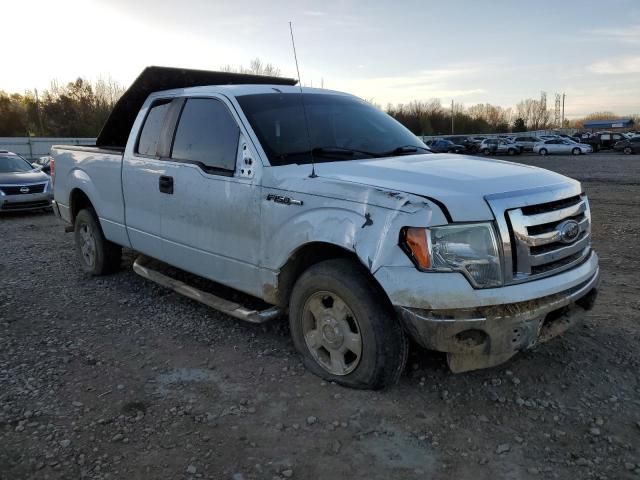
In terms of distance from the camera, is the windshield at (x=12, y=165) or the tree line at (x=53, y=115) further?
the tree line at (x=53, y=115)

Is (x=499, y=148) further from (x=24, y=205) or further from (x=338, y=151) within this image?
(x=338, y=151)

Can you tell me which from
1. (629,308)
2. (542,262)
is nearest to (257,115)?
(542,262)

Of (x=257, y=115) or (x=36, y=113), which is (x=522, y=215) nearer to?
(x=257, y=115)

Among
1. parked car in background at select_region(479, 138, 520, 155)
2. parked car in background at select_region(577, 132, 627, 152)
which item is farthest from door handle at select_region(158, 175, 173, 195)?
parked car in background at select_region(577, 132, 627, 152)

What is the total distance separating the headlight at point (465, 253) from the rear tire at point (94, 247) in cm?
433

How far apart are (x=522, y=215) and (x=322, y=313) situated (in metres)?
1.38

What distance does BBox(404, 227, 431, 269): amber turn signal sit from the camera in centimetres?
288

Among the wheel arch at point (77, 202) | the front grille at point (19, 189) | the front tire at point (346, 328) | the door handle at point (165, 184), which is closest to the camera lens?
the front tire at point (346, 328)

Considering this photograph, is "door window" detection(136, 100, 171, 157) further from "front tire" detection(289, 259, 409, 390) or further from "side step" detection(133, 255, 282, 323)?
"front tire" detection(289, 259, 409, 390)

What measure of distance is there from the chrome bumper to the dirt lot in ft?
1.31

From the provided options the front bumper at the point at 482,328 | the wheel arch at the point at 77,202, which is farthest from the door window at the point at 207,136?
the wheel arch at the point at 77,202

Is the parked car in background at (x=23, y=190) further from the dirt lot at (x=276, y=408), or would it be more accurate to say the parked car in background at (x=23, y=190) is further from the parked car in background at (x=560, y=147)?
the parked car in background at (x=560, y=147)

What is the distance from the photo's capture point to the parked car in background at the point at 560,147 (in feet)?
137

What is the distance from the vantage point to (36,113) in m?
52.4
